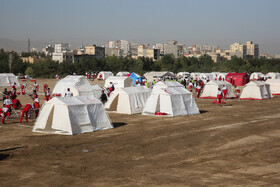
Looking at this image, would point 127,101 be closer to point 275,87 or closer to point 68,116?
point 68,116

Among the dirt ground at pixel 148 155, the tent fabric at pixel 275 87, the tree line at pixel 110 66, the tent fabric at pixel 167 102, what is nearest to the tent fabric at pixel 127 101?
the tent fabric at pixel 167 102

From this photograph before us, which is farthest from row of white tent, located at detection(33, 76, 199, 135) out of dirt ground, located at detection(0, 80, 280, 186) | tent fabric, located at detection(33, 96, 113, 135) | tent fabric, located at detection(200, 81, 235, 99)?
tent fabric, located at detection(200, 81, 235, 99)

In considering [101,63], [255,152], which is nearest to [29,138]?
[255,152]

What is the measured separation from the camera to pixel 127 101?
23.6 m

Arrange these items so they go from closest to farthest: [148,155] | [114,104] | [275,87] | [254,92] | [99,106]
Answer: [148,155]
[99,106]
[114,104]
[254,92]
[275,87]

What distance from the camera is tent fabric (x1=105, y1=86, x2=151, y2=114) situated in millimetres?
23609

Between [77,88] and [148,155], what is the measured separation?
1626cm

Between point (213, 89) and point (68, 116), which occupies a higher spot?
point (213, 89)

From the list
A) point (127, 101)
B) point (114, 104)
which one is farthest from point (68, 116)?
point (114, 104)

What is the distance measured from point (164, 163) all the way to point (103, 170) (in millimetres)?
1974

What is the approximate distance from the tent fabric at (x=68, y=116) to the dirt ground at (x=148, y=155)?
56cm

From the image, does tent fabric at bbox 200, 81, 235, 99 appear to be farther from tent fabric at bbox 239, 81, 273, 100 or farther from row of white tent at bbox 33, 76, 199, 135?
row of white tent at bbox 33, 76, 199, 135

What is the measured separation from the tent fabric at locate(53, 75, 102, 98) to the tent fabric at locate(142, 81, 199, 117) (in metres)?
6.92

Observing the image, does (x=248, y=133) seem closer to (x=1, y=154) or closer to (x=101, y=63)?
(x=1, y=154)
